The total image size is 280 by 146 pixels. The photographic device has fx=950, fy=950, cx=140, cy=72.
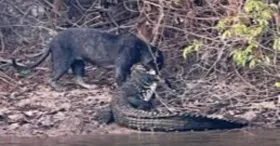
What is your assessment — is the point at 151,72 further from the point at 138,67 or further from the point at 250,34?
the point at 250,34

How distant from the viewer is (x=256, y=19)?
11.1 m

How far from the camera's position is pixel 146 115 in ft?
34.7

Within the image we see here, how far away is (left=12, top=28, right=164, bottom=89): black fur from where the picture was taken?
12.1m

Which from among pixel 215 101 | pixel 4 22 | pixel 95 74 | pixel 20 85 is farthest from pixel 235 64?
pixel 4 22

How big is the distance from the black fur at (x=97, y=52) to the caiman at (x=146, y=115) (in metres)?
0.32

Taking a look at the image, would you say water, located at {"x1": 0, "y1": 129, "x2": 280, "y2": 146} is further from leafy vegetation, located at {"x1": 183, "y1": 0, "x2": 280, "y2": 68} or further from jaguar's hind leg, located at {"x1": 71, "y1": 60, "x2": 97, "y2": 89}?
jaguar's hind leg, located at {"x1": 71, "y1": 60, "x2": 97, "y2": 89}

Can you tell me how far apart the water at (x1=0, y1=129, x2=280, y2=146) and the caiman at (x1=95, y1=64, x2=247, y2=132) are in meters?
0.13

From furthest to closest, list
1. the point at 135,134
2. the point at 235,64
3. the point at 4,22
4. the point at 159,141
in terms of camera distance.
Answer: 1. the point at 4,22
2. the point at 235,64
3. the point at 135,134
4. the point at 159,141

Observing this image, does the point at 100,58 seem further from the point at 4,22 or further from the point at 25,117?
the point at 4,22

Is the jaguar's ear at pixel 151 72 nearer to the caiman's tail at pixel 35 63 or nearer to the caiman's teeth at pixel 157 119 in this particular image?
the caiman's teeth at pixel 157 119

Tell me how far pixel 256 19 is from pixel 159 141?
2.25 meters

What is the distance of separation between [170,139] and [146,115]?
32.2 inches

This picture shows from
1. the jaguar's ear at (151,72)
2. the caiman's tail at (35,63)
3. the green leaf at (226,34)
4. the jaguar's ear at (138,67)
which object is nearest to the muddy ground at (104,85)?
the caiman's tail at (35,63)

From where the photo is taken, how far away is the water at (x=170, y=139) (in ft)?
30.9
